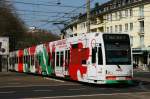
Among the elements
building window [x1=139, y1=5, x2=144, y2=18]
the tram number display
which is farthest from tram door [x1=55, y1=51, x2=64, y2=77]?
building window [x1=139, y1=5, x2=144, y2=18]

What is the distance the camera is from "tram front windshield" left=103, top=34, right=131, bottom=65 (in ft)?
90.2

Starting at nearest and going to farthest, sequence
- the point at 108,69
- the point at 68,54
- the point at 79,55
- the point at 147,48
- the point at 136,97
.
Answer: the point at 136,97 → the point at 108,69 → the point at 79,55 → the point at 68,54 → the point at 147,48

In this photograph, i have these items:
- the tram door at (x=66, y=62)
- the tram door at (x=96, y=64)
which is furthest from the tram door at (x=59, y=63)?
the tram door at (x=96, y=64)

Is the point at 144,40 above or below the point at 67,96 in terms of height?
above

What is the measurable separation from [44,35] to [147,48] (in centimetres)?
3936

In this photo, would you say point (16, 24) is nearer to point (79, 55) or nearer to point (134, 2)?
point (134, 2)

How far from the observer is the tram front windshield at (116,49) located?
27500mm

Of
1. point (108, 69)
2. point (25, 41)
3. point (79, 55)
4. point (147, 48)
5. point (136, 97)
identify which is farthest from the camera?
point (25, 41)

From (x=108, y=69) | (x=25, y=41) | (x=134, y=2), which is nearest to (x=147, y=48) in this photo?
(x=134, y=2)

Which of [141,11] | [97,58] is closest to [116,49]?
[97,58]

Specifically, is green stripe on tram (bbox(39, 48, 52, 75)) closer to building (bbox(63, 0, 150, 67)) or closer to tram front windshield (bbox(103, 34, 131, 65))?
tram front windshield (bbox(103, 34, 131, 65))

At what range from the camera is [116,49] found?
27734mm

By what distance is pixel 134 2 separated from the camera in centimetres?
8819

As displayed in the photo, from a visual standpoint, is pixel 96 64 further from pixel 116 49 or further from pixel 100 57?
pixel 116 49
